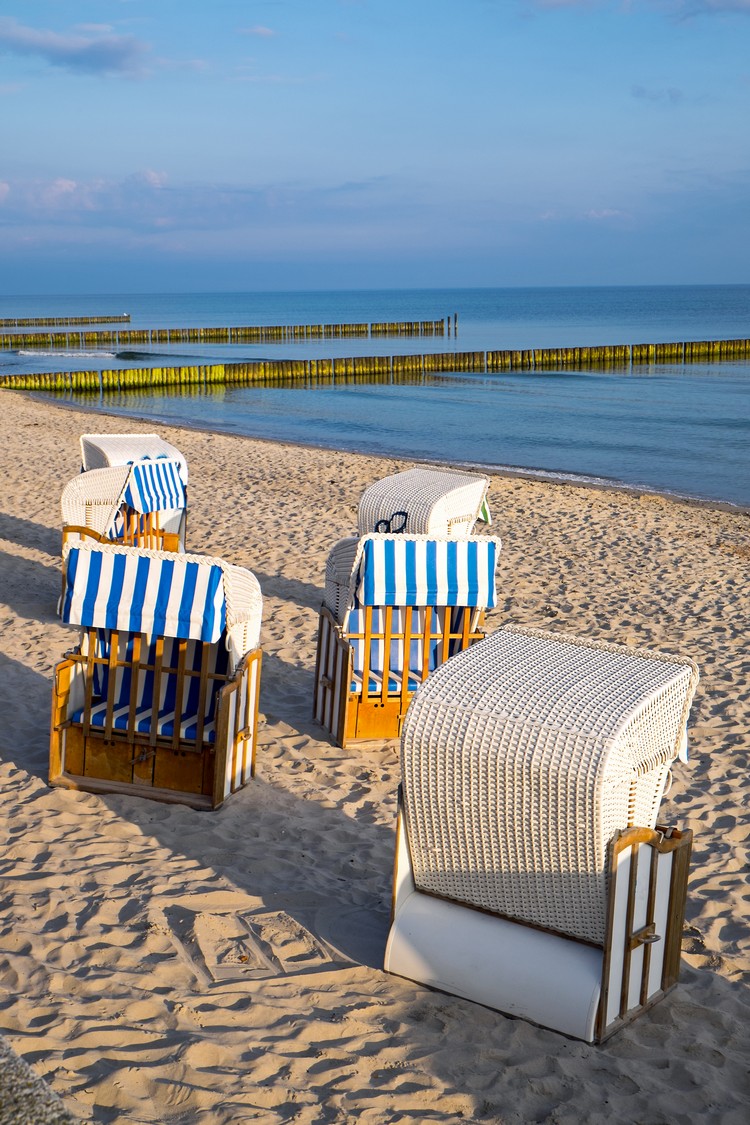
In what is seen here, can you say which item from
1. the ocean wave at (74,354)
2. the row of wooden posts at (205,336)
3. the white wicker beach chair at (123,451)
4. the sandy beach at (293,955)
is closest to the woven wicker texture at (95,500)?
the white wicker beach chair at (123,451)

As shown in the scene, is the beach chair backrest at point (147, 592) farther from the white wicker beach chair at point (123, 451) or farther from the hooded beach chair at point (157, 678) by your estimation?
the white wicker beach chair at point (123, 451)

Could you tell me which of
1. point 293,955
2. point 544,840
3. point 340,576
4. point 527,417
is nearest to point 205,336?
point 527,417

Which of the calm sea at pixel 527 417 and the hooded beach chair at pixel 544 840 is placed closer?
the hooded beach chair at pixel 544 840

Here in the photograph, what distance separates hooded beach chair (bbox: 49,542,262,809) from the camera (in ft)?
16.4

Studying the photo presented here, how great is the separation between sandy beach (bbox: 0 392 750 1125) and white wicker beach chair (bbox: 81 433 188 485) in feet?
6.25

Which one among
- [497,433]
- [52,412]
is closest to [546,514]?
[497,433]

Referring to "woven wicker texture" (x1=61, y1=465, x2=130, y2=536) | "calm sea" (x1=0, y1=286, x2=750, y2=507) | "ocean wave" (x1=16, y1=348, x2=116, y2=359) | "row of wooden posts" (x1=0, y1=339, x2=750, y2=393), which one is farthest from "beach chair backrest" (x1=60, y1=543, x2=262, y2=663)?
"ocean wave" (x1=16, y1=348, x2=116, y2=359)

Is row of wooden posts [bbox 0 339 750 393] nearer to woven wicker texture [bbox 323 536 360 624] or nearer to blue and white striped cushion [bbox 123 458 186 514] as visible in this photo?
blue and white striped cushion [bbox 123 458 186 514]

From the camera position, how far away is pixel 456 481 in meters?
7.70

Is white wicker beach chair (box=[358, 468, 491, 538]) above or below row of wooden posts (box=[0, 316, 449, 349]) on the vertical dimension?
below

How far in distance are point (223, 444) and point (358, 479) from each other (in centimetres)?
544

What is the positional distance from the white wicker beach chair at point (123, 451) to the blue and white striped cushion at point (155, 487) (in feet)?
0.54

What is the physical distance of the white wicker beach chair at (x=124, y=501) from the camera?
863 cm

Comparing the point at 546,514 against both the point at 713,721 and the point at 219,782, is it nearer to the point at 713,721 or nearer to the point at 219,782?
the point at 713,721
